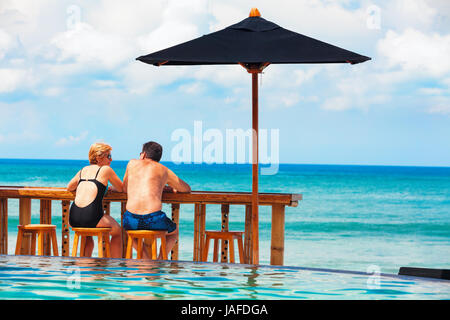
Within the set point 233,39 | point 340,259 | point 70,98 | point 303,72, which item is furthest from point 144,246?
point 70,98

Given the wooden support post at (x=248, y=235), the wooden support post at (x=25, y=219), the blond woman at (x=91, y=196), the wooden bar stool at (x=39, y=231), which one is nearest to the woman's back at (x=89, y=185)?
the blond woman at (x=91, y=196)

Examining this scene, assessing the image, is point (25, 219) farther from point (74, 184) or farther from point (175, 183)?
point (175, 183)

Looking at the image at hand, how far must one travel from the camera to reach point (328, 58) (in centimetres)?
416

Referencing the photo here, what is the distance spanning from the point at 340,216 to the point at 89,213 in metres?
21.7

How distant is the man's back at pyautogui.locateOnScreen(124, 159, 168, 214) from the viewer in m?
4.89

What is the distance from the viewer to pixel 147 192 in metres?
4.91

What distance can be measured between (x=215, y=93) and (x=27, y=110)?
39.5 ft

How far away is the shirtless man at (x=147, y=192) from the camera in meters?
4.90

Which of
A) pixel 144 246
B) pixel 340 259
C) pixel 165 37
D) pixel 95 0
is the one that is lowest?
pixel 340 259

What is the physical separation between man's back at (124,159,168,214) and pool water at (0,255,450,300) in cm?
122

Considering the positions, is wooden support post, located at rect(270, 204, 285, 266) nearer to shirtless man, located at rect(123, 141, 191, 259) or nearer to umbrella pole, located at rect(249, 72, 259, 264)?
umbrella pole, located at rect(249, 72, 259, 264)

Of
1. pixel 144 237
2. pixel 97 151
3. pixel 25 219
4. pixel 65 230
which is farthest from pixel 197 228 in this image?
pixel 25 219

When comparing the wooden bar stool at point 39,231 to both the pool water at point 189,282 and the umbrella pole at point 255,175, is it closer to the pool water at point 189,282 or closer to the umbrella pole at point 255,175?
the pool water at point 189,282
